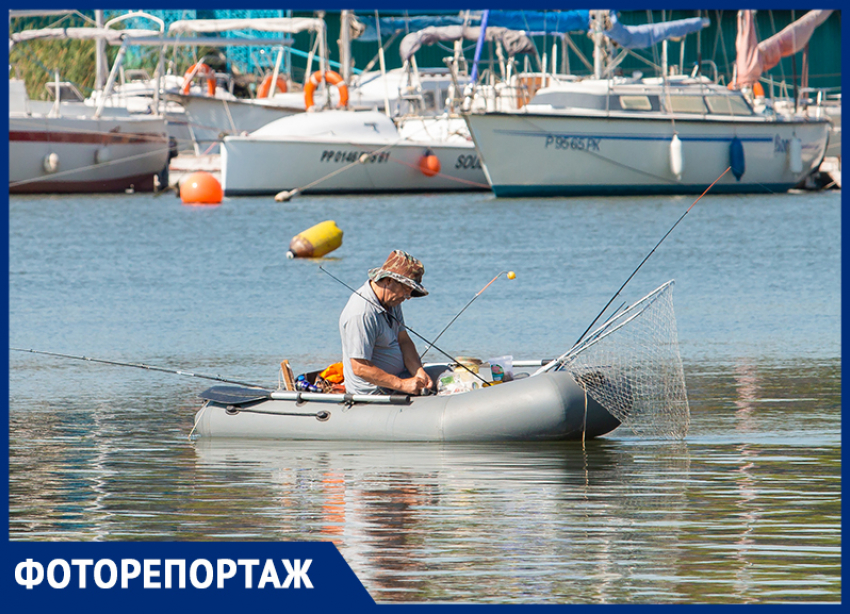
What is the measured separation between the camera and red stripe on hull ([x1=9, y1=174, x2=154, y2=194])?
40.9 m

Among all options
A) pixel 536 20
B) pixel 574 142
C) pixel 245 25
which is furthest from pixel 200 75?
pixel 574 142

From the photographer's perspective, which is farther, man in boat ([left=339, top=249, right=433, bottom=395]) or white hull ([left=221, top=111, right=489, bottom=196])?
white hull ([left=221, top=111, right=489, bottom=196])

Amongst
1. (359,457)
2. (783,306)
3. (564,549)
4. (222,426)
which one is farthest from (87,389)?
(783,306)

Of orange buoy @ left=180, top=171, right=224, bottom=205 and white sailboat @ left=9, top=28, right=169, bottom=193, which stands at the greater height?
white sailboat @ left=9, top=28, right=169, bottom=193

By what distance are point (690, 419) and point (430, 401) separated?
6.22ft

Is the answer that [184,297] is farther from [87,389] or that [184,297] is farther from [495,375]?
[495,375]

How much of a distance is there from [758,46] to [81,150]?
18550 mm

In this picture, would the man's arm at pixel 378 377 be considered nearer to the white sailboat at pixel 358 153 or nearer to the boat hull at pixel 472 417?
the boat hull at pixel 472 417

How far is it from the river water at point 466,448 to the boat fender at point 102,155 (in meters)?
17.7

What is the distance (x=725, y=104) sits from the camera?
35.2 metres

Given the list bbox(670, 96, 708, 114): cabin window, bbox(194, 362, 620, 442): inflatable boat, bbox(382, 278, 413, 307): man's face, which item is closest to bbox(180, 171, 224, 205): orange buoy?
bbox(670, 96, 708, 114): cabin window

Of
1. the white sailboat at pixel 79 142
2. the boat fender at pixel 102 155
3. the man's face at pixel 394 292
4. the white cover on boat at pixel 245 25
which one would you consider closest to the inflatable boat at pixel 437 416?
the man's face at pixel 394 292

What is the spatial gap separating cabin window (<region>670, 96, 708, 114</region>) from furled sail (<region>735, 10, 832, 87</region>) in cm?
129

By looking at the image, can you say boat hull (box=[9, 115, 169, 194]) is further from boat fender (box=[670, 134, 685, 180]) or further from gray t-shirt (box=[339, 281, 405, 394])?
A: gray t-shirt (box=[339, 281, 405, 394])
